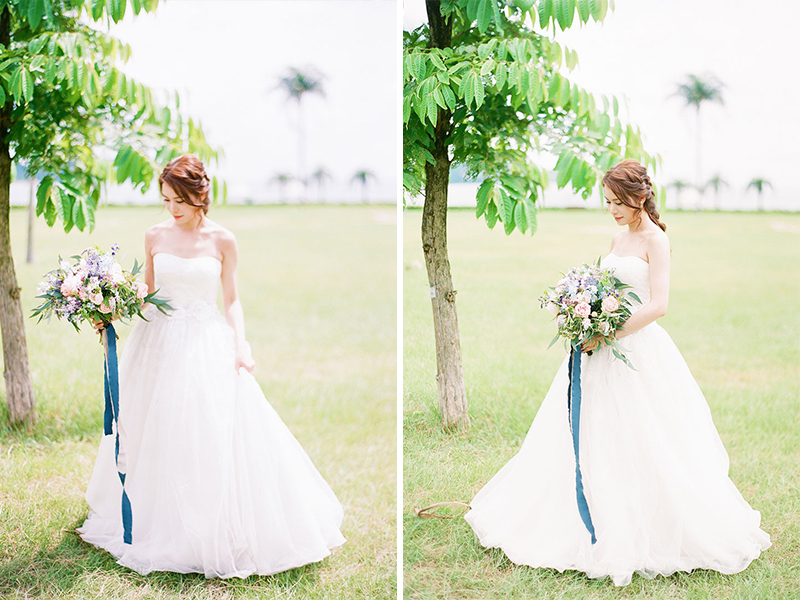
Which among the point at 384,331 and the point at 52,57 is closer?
the point at 52,57

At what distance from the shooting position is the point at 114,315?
303cm

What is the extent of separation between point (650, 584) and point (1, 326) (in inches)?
157

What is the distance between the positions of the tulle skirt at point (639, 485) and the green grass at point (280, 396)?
0.94 metres

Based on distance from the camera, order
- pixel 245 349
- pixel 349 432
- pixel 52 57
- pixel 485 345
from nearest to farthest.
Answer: pixel 245 349 < pixel 52 57 < pixel 485 345 < pixel 349 432

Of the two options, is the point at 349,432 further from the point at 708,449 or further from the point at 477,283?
the point at 708,449

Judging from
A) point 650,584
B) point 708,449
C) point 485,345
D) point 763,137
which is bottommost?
point 650,584

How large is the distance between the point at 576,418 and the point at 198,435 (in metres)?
1.74

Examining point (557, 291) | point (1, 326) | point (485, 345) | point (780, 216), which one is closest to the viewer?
point (557, 291)

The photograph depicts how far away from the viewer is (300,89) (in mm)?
9141

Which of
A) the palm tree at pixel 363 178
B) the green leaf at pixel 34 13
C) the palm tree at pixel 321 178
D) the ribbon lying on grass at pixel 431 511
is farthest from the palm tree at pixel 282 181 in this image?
the ribbon lying on grass at pixel 431 511

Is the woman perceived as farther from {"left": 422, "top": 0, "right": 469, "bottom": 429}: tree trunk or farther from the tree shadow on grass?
the tree shadow on grass

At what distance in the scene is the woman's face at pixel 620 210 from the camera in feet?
9.89

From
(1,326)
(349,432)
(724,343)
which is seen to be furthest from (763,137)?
(1,326)

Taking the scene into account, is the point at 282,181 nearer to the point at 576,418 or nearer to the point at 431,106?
the point at 431,106
